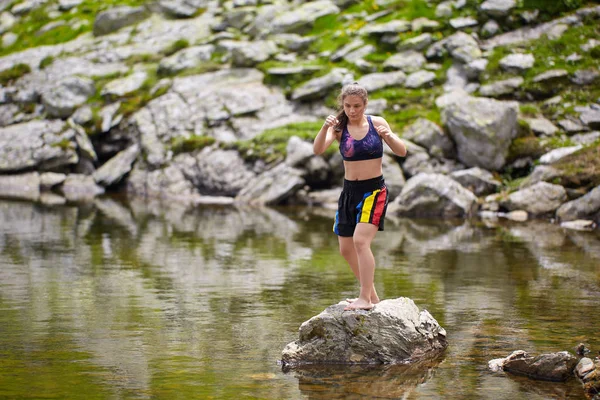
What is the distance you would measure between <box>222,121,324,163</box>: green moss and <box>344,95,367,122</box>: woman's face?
98.5ft

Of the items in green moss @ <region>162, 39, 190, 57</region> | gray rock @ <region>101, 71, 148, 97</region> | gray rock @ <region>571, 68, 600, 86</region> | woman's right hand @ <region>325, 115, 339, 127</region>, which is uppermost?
woman's right hand @ <region>325, 115, 339, 127</region>

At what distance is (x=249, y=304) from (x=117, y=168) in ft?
114

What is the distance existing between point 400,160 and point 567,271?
2220 cm

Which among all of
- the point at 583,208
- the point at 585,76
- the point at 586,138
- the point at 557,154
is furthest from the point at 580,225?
the point at 585,76

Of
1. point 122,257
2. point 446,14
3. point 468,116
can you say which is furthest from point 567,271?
point 446,14

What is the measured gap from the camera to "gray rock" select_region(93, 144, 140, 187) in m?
45.6

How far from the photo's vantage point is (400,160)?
39.2m

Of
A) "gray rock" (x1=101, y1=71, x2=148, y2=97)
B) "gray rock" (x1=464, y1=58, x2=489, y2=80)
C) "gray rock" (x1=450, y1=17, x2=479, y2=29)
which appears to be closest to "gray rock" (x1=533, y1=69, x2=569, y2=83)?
"gray rock" (x1=464, y1=58, x2=489, y2=80)

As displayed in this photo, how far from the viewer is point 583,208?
96.6ft

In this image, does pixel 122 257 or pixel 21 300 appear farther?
pixel 122 257

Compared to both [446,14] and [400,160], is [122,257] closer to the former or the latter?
[400,160]

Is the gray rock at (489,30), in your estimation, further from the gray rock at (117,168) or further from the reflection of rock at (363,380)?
the reflection of rock at (363,380)

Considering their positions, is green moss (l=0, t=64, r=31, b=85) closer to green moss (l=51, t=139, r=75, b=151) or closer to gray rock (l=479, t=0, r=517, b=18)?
green moss (l=51, t=139, r=75, b=151)

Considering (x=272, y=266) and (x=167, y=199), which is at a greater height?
(x=272, y=266)
